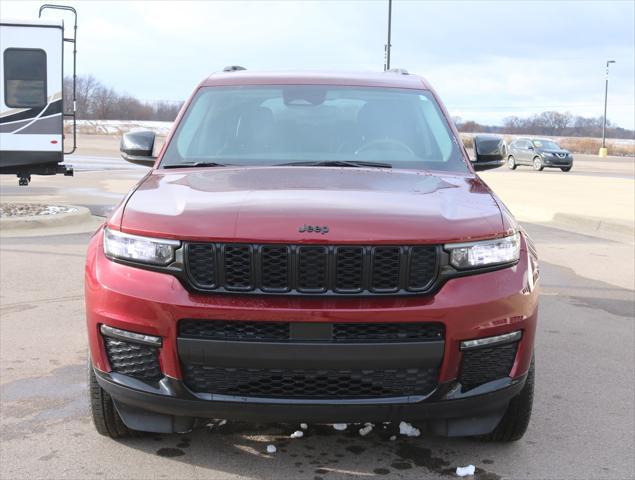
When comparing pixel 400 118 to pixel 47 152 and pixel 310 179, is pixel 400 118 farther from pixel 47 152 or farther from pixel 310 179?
pixel 47 152

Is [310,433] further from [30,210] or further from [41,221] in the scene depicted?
[30,210]

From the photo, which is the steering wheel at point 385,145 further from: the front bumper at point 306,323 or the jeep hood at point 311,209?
the front bumper at point 306,323

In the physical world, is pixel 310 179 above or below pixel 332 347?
above

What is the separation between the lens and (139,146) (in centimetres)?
449

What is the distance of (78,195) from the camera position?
15.5 m

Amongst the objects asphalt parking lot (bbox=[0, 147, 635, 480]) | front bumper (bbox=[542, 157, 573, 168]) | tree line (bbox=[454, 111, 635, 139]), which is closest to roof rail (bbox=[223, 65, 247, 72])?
asphalt parking lot (bbox=[0, 147, 635, 480])

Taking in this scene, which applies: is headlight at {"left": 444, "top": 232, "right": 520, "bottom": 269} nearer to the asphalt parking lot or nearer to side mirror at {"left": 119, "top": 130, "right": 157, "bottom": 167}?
the asphalt parking lot

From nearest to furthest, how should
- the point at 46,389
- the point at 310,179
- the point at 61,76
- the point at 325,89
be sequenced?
the point at 310,179 → the point at 46,389 → the point at 325,89 → the point at 61,76

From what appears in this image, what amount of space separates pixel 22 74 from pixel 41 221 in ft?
11.2

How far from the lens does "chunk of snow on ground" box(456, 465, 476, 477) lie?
127 inches

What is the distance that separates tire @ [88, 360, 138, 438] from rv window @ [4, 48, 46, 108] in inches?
411

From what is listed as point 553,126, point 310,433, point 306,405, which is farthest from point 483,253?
point 553,126

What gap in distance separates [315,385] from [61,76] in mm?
11345

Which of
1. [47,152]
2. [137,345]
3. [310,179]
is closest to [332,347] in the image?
[137,345]
